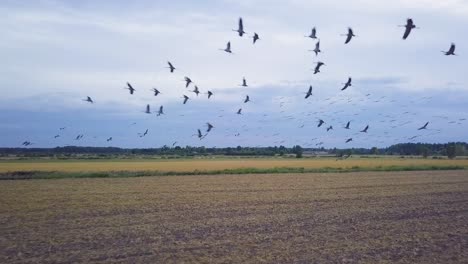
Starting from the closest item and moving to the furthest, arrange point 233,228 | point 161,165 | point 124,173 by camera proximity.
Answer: point 233,228
point 124,173
point 161,165

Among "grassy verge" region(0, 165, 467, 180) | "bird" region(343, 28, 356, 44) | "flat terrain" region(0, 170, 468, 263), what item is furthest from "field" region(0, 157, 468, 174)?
"bird" region(343, 28, 356, 44)

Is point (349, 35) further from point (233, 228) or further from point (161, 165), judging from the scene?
point (161, 165)

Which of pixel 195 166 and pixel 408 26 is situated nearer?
pixel 408 26

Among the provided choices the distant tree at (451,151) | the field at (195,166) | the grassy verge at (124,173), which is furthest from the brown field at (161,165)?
the distant tree at (451,151)

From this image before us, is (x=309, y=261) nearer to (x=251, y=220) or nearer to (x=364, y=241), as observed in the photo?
(x=364, y=241)

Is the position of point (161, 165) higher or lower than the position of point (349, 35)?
lower

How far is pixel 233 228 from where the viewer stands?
65.1 feet

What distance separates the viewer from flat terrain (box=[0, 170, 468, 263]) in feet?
48.5

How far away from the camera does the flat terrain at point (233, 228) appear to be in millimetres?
14773

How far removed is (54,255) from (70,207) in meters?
12.9

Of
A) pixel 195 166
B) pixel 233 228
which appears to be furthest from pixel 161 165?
pixel 233 228

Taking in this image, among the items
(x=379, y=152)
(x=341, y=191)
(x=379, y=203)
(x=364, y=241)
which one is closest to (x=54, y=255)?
(x=364, y=241)

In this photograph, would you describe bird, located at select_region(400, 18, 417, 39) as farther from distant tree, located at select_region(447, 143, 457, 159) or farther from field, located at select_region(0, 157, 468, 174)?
distant tree, located at select_region(447, 143, 457, 159)

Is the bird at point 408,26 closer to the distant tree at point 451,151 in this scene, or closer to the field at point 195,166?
the field at point 195,166
